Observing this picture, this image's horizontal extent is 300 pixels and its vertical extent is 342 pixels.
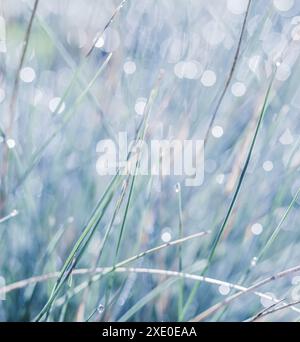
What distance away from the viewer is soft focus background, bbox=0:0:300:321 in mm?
453

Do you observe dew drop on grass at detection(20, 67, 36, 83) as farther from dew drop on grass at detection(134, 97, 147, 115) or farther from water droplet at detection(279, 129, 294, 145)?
water droplet at detection(279, 129, 294, 145)

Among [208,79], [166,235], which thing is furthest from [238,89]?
[166,235]

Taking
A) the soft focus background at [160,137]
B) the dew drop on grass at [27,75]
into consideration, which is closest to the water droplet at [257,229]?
the soft focus background at [160,137]

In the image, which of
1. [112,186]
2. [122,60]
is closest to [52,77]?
[122,60]

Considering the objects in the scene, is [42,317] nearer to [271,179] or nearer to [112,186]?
[112,186]

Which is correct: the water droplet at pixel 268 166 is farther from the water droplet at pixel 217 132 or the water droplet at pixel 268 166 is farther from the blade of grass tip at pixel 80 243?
the blade of grass tip at pixel 80 243

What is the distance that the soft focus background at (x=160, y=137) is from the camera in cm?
45

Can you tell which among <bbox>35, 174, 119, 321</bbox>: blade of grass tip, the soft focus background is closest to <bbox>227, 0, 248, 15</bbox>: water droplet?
the soft focus background

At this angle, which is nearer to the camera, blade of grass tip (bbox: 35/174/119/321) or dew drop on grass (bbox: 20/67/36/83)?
blade of grass tip (bbox: 35/174/119/321)

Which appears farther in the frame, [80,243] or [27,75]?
[27,75]

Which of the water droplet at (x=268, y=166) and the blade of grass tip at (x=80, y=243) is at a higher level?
the water droplet at (x=268, y=166)

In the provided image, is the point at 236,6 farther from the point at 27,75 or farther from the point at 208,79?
the point at 27,75

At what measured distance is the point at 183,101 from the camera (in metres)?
0.51

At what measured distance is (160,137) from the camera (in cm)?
48
